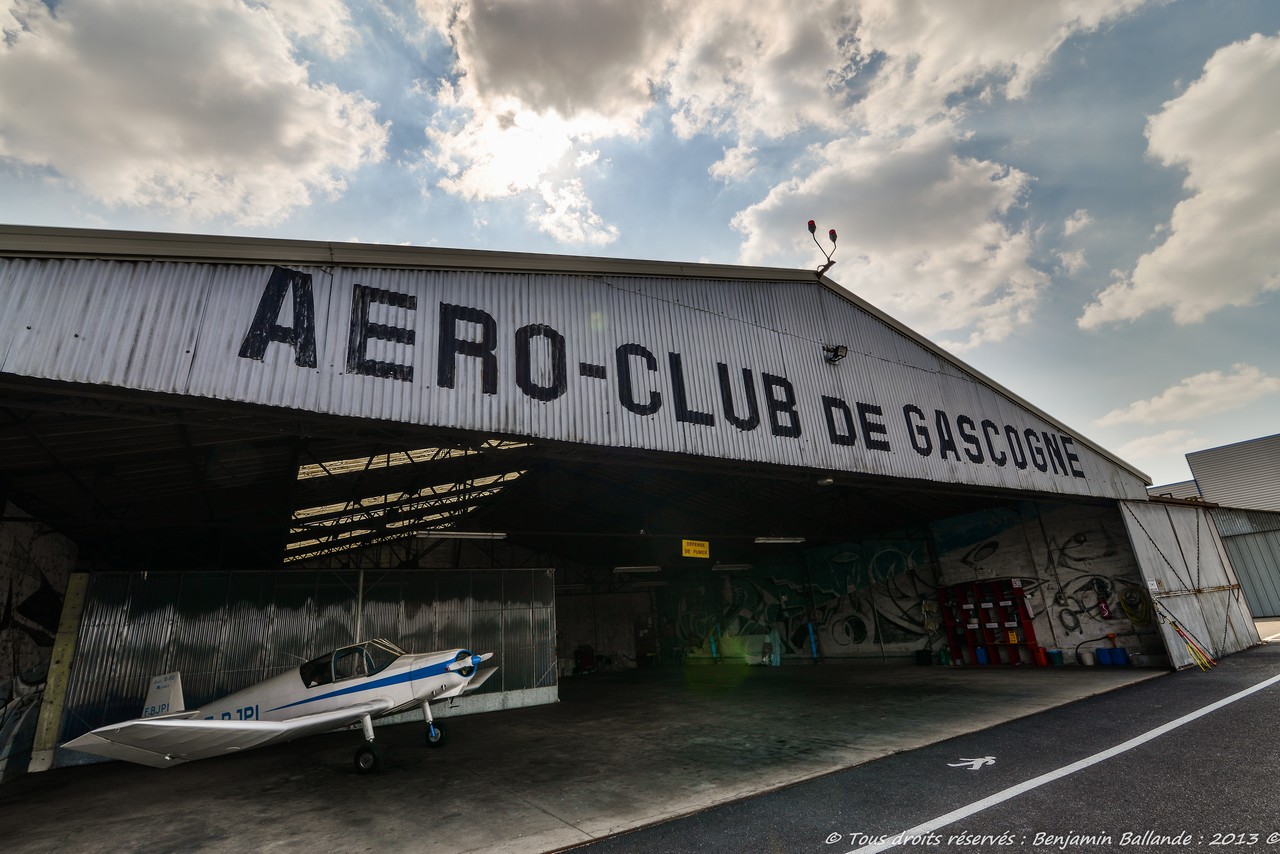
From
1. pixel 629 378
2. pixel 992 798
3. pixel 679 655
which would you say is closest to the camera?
pixel 992 798

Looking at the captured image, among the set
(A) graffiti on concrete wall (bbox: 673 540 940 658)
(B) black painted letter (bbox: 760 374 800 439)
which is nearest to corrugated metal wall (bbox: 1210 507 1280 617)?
(A) graffiti on concrete wall (bbox: 673 540 940 658)

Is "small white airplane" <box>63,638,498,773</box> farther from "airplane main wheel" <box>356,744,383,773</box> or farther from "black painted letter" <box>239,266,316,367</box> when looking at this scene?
"black painted letter" <box>239,266,316,367</box>

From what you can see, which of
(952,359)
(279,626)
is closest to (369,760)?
(279,626)

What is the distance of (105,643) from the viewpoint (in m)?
13.0

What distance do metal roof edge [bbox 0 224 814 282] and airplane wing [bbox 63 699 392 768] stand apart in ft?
20.8

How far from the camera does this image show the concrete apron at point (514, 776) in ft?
21.4

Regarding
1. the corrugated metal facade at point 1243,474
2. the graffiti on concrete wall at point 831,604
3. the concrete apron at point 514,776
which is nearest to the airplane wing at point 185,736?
the concrete apron at point 514,776

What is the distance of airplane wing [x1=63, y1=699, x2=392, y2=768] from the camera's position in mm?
7719

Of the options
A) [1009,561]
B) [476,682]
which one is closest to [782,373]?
[476,682]

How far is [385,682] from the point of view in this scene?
32.9 feet

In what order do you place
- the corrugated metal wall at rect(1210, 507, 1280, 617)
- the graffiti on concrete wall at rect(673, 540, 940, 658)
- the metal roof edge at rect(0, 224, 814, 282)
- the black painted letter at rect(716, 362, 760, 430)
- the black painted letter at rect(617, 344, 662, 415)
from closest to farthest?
the metal roof edge at rect(0, 224, 814, 282)
the black painted letter at rect(617, 344, 662, 415)
the black painted letter at rect(716, 362, 760, 430)
the graffiti on concrete wall at rect(673, 540, 940, 658)
the corrugated metal wall at rect(1210, 507, 1280, 617)

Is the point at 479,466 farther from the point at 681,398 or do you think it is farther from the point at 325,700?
the point at 681,398

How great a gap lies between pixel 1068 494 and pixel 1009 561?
509 cm

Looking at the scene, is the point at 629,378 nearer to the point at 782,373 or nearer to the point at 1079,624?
the point at 782,373
